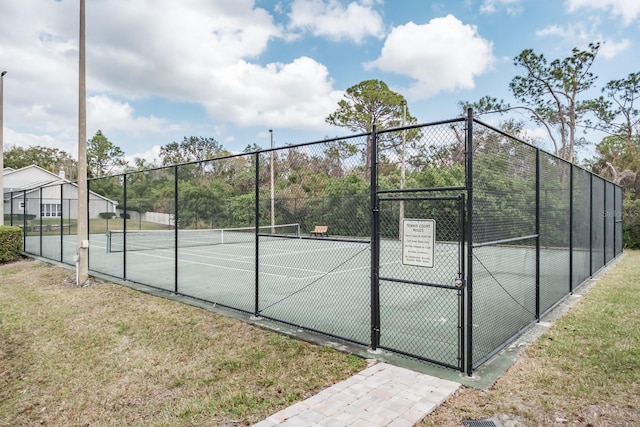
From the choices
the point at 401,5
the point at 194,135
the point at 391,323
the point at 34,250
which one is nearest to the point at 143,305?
the point at 391,323

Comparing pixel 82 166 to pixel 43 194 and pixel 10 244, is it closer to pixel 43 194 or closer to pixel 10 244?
pixel 10 244

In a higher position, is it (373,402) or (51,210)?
(51,210)

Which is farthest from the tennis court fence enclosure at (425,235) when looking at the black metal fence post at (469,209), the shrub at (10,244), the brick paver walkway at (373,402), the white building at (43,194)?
the white building at (43,194)

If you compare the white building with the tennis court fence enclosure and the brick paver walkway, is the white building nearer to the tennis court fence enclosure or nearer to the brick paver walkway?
the tennis court fence enclosure

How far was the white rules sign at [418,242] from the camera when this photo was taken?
3783mm

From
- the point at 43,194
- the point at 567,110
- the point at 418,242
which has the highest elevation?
the point at 567,110

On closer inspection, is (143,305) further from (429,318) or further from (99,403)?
(429,318)

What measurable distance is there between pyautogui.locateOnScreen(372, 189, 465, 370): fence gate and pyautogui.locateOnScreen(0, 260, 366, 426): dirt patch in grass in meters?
0.91

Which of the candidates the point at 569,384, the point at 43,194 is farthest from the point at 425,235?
the point at 43,194

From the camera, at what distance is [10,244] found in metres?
11.8

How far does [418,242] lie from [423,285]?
42 cm

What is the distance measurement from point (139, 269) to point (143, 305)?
432 cm

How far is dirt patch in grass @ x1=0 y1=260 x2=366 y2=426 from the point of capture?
316 centimetres

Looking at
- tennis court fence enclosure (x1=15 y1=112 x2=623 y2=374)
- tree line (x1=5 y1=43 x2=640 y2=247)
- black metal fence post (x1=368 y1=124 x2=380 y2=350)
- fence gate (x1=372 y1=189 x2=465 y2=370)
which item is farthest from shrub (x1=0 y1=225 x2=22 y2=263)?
tree line (x1=5 y1=43 x2=640 y2=247)
